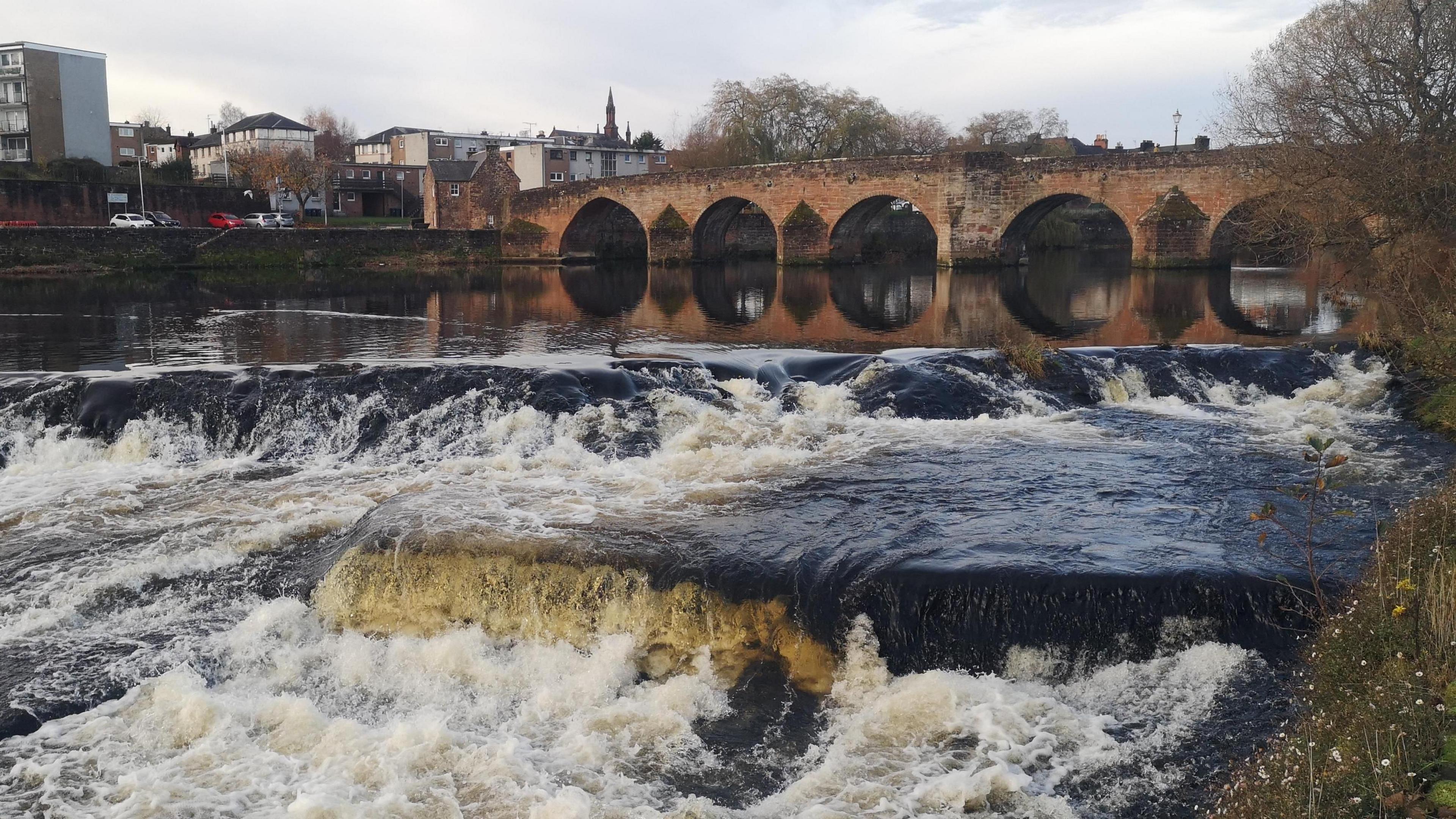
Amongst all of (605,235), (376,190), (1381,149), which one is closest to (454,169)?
(605,235)

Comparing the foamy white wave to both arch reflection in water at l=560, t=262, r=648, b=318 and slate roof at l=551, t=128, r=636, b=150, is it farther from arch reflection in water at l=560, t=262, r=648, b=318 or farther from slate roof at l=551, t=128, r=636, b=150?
slate roof at l=551, t=128, r=636, b=150

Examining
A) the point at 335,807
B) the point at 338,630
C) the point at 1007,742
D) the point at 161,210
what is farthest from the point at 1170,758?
the point at 161,210

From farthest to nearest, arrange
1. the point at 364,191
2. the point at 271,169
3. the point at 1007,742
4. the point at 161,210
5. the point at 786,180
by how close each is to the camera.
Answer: the point at 364,191 < the point at 271,169 < the point at 161,210 < the point at 786,180 < the point at 1007,742

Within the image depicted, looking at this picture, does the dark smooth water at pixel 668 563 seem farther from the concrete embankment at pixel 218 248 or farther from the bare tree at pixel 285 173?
the bare tree at pixel 285 173

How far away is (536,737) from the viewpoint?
5.39 metres

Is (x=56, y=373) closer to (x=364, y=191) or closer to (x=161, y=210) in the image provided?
(x=161, y=210)

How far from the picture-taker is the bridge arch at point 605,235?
43.1 metres

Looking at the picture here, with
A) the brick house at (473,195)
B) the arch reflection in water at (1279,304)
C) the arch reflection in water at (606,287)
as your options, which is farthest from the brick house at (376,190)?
the arch reflection in water at (1279,304)

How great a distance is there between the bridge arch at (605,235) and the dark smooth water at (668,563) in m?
29.0

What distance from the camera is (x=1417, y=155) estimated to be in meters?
15.7

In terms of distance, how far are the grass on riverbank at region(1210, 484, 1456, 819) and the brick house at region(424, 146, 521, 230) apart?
39666 millimetres

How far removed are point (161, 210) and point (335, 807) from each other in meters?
51.4

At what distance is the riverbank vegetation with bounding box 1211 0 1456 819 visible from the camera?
375cm

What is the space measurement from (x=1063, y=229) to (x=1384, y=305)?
3256 cm
